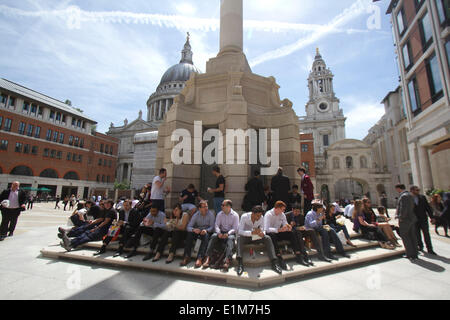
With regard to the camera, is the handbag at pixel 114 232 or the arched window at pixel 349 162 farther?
the arched window at pixel 349 162

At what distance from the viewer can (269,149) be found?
8.71 m

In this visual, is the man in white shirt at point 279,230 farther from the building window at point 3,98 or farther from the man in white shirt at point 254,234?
the building window at point 3,98

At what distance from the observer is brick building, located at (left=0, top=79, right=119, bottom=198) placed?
38.6 m

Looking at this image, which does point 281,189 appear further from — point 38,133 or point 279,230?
point 38,133

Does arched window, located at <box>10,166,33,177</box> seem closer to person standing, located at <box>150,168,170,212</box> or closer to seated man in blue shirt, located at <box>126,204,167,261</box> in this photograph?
person standing, located at <box>150,168,170,212</box>

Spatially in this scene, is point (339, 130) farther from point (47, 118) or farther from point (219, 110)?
point (47, 118)

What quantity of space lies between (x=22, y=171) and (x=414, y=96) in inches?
2346

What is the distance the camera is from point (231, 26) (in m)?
10.8

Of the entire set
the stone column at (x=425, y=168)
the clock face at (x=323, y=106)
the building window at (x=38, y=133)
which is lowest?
the stone column at (x=425, y=168)

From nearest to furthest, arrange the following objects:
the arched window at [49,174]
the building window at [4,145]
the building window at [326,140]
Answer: the building window at [4,145]
the arched window at [49,174]
the building window at [326,140]

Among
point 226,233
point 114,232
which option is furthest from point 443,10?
point 114,232

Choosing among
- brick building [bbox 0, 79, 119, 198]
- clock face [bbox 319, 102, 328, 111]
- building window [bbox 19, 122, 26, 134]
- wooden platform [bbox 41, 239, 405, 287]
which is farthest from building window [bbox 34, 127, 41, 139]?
clock face [bbox 319, 102, 328, 111]

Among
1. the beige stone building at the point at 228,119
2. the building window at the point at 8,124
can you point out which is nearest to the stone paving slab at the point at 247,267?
the beige stone building at the point at 228,119

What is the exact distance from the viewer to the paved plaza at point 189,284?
352 cm
